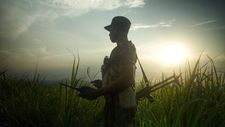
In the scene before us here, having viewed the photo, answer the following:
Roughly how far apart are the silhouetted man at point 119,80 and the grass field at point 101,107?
254mm

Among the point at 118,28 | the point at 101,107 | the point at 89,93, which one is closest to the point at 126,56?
the point at 118,28

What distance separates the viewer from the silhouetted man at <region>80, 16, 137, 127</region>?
153 inches

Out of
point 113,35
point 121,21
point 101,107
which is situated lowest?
point 101,107

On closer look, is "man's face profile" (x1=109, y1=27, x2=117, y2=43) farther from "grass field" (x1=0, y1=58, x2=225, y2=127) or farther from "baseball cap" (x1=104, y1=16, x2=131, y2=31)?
"grass field" (x1=0, y1=58, x2=225, y2=127)

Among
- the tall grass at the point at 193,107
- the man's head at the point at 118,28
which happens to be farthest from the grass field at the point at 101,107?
the man's head at the point at 118,28

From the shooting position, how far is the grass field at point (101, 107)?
11.2 ft

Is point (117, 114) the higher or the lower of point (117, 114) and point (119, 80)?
the lower

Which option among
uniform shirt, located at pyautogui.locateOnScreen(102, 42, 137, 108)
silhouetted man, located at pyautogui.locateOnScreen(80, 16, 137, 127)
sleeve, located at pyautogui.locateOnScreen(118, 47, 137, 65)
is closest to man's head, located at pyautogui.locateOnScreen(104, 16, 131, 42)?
silhouetted man, located at pyautogui.locateOnScreen(80, 16, 137, 127)

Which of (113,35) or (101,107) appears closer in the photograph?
(113,35)

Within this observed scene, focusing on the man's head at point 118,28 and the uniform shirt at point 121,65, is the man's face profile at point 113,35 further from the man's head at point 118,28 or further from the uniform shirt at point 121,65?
the uniform shirt at point 121,65

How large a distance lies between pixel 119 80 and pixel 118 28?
2.29ft

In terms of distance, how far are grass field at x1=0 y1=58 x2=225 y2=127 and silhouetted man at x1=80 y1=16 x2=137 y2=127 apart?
0.83 feet

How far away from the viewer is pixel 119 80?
12.7 feet

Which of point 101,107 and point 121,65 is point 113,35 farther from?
point 101,107
